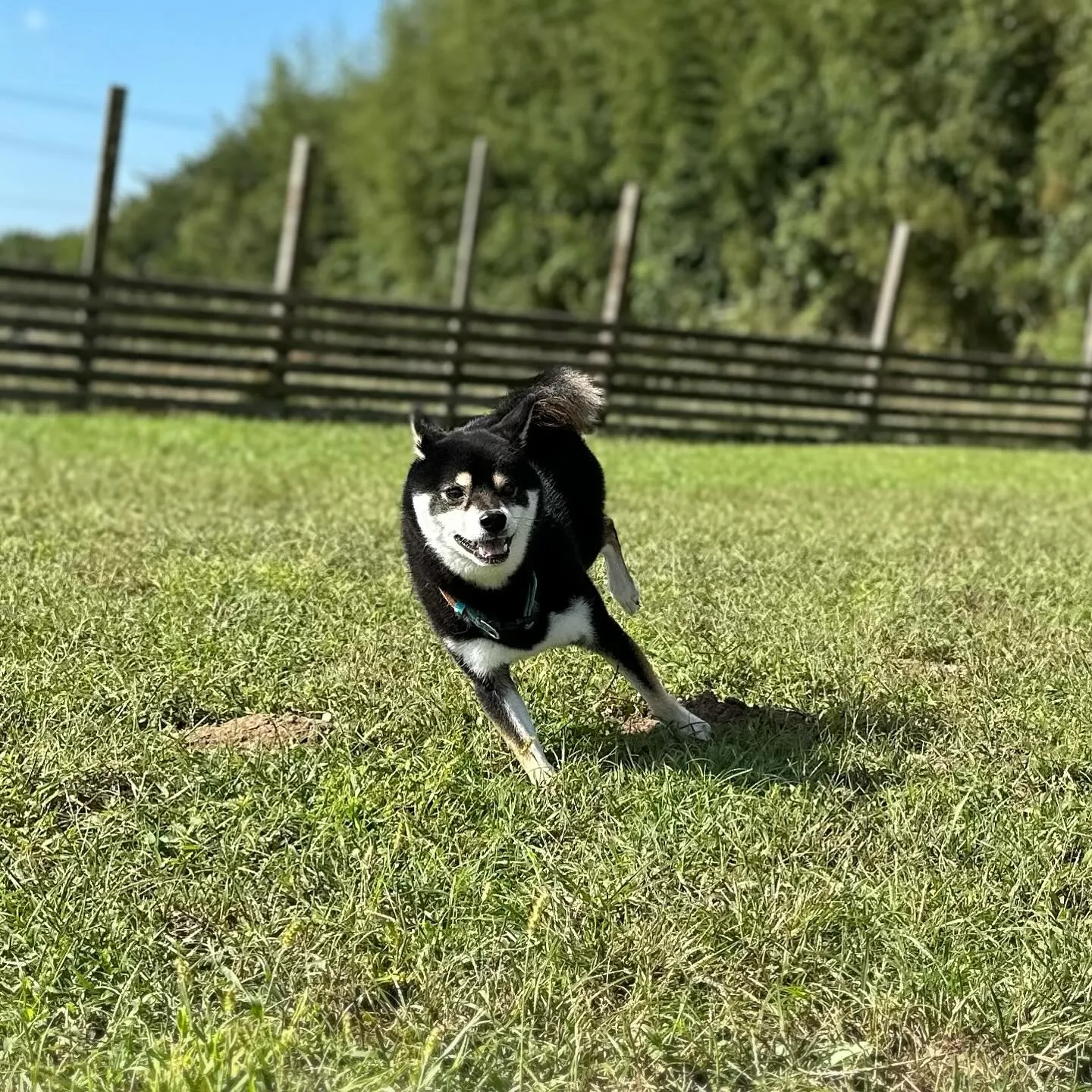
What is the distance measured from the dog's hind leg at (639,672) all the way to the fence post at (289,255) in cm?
1001

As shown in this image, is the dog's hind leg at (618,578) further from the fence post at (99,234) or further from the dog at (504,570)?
the fence post at (99,234)

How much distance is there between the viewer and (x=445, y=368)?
44.4 feet

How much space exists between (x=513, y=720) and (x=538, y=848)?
0.45m

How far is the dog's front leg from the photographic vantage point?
3.06 metres

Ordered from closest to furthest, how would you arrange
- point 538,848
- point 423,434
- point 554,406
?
point 538,848, point 423,434, point 554,406

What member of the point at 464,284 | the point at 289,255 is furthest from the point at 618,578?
the point at 464,284

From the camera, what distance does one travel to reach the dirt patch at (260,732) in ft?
10.8

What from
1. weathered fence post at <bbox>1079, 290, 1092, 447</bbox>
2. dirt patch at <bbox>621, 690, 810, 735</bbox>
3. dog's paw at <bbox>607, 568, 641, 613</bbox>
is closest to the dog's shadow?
dirt patch at <bbox>621, 690, 810, 735</bbox>

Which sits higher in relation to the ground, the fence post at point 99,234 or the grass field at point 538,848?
the fence post at point 99,234

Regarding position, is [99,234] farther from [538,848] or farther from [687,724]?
[538,848]

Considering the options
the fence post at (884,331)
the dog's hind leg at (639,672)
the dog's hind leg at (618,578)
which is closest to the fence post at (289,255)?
the fence post at (884,331)

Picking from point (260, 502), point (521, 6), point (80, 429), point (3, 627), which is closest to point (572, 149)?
point (521, 6)

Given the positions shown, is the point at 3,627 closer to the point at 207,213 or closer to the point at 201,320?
the point at 201,320

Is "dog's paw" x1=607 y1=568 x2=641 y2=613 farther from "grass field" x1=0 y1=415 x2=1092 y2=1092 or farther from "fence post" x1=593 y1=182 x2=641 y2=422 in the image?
"fence post" x1=593 y1=182 x2=641 y2=422
